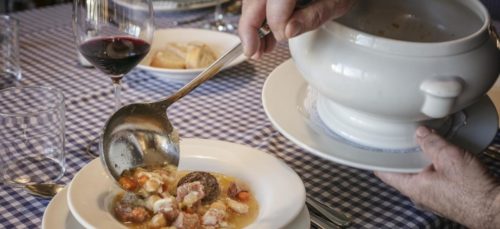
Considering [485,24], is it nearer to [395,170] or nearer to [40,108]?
[395,170]

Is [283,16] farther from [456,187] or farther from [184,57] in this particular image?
[184,57]

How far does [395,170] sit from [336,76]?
125mm

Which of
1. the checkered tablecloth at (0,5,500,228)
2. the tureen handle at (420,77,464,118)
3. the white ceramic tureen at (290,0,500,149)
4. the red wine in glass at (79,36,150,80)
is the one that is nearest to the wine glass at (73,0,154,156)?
the red wine in glass at (79,36,150,80)

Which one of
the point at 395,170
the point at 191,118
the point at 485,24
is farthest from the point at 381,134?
the point at 191,118

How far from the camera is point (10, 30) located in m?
1.06

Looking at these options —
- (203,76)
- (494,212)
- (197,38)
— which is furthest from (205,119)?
(494,212)

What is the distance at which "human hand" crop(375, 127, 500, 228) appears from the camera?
2.24ft

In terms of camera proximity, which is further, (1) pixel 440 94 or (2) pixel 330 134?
(2) pixel 330 134

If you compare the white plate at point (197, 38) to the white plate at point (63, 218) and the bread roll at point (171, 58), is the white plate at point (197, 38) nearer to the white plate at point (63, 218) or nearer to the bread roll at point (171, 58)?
the bread roll at point (171, 58)

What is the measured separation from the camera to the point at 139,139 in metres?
0.71

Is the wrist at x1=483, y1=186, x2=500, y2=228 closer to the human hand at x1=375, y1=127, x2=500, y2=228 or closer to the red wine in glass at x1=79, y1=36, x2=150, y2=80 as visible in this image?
the human hand at x1=375, y1=127, x2=500, y2=228

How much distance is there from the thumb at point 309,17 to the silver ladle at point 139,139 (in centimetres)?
6

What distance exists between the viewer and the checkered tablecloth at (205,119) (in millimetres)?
708

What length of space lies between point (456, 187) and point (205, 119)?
38 cm
